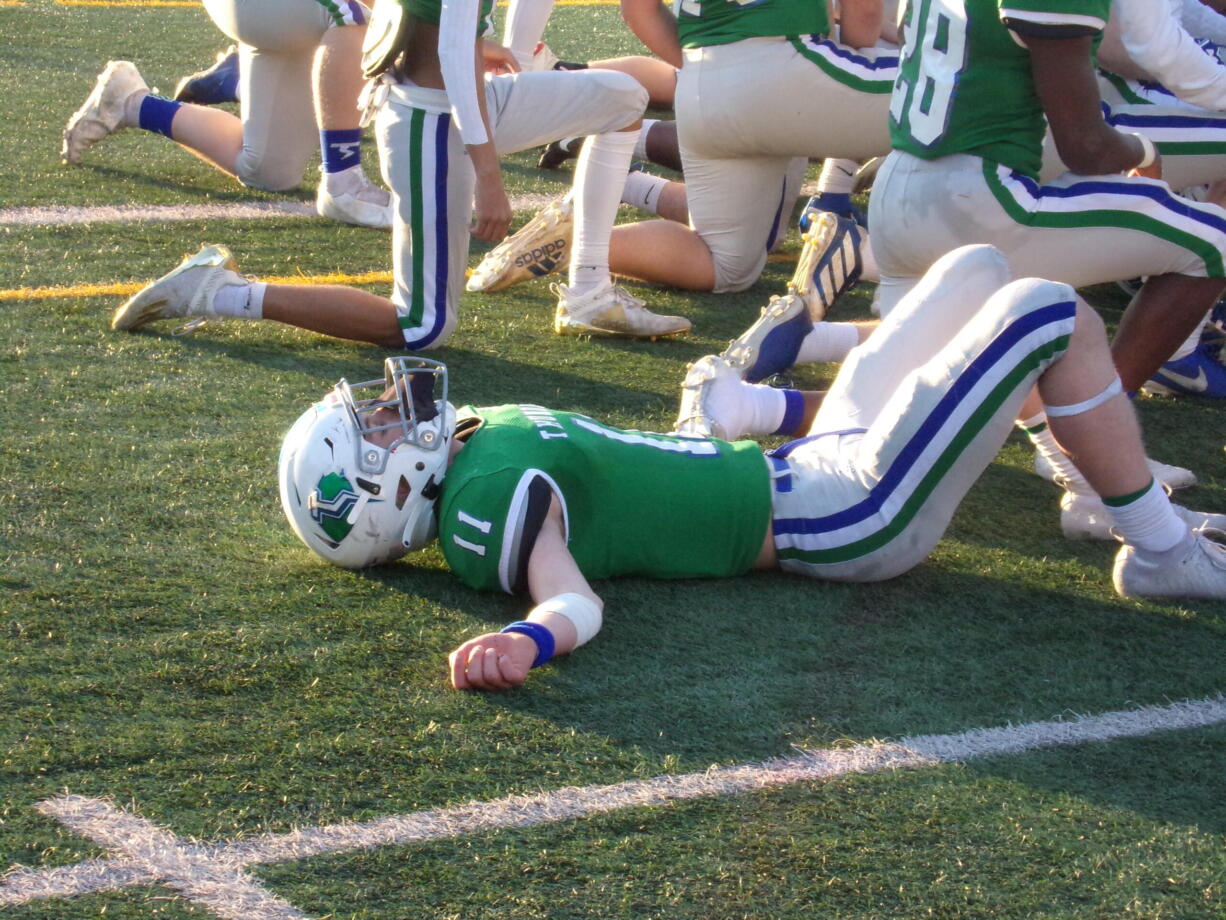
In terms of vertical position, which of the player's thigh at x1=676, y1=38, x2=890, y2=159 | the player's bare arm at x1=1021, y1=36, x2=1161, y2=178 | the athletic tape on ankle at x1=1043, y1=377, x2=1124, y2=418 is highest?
the player's bare arm at x1=1021, y1=36, x2=1161, y2=178

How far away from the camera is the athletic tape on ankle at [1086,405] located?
3.10m

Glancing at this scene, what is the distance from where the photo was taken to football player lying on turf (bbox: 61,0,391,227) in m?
6.14

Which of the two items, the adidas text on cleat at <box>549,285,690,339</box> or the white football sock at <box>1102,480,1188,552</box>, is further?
the adidas text on cleat at <box>549,285,690,339</box>

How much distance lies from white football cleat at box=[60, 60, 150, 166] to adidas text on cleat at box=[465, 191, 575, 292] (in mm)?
2041

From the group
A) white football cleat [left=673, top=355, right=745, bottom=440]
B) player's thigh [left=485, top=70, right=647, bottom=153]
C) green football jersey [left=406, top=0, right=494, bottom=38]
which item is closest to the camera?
white football cleat [left=673, top=355, right=745, bottom=440]

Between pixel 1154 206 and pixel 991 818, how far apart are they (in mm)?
1962

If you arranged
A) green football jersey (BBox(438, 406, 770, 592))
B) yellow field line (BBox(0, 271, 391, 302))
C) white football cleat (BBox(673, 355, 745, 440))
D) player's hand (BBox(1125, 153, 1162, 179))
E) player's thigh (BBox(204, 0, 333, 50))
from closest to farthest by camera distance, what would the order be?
green football jersey (BBox(438, 406, 770, 592)), white football cleat (BBox(673, 355, 745, 440)), player's hand (BBox(1125, 153, 1162, 179)), yellow field line (BBox(0, 271, 391, 302)), player's thigh (BBox(204, 0, 333, 50))

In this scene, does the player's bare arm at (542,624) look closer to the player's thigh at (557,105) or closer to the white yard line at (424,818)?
the white yard line at (424,818)

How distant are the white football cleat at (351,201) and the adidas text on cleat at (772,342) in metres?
2.28

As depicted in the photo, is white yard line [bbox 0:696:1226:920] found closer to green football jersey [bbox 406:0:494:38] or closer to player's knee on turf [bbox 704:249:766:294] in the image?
green football jersey [bbox 406:0:494:38]

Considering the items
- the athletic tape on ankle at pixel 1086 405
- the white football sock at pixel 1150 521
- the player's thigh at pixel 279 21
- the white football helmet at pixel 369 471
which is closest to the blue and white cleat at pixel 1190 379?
the white football sock at pixel 1150 521

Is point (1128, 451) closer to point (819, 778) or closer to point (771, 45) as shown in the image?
point (819, 778)

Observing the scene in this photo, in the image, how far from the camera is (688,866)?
7.58 ft

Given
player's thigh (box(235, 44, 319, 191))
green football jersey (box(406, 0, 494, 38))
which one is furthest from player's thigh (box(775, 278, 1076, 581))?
player's thigh (box(235, 44, 319, 191))
